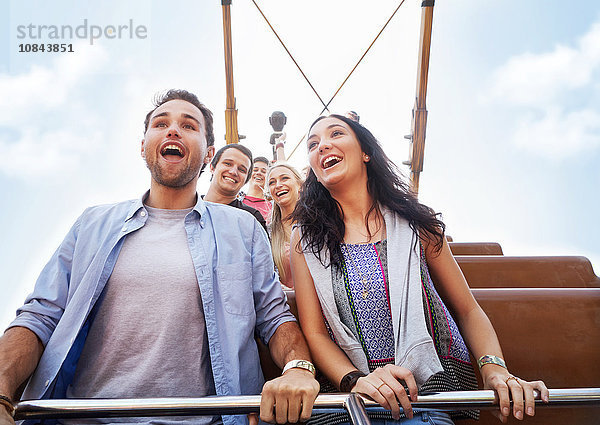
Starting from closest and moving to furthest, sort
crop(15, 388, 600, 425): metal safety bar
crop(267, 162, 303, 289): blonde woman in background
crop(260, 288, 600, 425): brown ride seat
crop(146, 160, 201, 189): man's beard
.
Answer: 1. crop(15, 388, 600, 425): metal safety bar
2. crop(260, 288, 600, 425): brown ride seat
3. crop(146, 160, 201, 189): man's beard
4. crop(267, 162, 303, 289): blonde woman in background

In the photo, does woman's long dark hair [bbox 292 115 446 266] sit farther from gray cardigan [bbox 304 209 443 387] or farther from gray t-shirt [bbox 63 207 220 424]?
gray t-shirt [bbox 63 207 220 424]

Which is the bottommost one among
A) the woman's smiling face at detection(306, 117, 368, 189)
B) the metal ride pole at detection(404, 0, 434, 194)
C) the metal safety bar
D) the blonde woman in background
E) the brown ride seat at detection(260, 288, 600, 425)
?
the brown ride seat at detection(260, 288, 600, 425)

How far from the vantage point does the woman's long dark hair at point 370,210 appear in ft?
2.82

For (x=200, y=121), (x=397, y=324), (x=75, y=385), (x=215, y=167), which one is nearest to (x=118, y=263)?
(x=75, y=385)

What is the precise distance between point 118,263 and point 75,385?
0.74 feet

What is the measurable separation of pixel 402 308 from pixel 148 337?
18.0 inches

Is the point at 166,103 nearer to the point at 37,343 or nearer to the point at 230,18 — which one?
the point at 37,343


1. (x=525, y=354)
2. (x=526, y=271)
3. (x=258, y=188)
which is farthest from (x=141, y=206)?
(x=258, y=188)

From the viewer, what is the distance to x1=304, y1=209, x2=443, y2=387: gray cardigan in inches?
26.0

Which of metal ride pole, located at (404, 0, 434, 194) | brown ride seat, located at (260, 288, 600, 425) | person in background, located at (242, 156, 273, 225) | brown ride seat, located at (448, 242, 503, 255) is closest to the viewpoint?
brown ride seat, located at (260, 288, 600, 425)

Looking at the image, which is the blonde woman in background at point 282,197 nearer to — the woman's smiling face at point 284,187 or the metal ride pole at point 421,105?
the woman's smiling face at point 284,187

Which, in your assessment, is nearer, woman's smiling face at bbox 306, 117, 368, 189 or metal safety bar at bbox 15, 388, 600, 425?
metal safety bar at bbox 15, 388, 600, 425

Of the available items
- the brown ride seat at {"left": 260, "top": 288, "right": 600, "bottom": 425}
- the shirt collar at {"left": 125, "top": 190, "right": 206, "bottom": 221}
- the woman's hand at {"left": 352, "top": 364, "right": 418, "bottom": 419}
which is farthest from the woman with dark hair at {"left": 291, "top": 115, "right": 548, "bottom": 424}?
the shirt collar at {"left": 125, "top": 190, "right": 206, "bottom": 221}

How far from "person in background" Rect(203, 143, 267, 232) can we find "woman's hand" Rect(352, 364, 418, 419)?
3.88 feet
